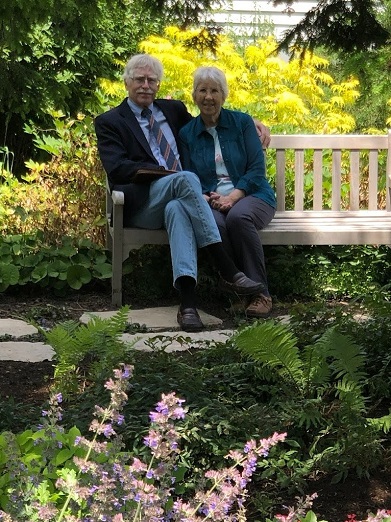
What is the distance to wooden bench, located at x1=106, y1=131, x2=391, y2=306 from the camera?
5734 millimetres

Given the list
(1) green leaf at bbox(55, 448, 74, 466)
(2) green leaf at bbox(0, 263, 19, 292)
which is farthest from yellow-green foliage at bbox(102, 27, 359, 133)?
(1) green leaf at bbox(55, 448, 74, 466)

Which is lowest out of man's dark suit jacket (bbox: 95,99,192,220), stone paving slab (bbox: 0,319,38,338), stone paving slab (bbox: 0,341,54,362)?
stone paving slab (bbox: 0,319,38,338)

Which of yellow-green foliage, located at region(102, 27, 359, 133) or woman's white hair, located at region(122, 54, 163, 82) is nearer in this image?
woman's white hair, located at region(122, 54, 163, 82)

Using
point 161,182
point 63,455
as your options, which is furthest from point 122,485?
point 161,182

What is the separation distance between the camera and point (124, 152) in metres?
5.73

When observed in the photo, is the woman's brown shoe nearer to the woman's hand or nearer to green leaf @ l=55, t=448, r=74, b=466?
the woman's hand

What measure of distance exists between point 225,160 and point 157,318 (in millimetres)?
1064

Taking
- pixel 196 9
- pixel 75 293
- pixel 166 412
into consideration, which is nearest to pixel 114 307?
pixel 75 293

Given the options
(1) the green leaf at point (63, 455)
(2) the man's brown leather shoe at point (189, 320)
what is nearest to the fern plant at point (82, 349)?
(1) the green leaf at point (63, 455)

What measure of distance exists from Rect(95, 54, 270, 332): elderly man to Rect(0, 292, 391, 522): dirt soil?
11.9 inches

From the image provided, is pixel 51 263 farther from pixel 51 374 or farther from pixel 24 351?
pixel 51 374

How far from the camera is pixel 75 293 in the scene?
6043 millimetres

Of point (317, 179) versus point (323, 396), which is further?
point (317, 179)

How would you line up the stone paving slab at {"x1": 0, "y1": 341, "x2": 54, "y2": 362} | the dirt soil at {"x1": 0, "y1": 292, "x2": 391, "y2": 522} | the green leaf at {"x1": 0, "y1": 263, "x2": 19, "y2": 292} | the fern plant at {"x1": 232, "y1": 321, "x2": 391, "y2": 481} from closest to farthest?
the dirt soil at {"x1": 0, "y1": 292, "x2": 391, "y2": 522} < the fern plant at {"x1": 232, "y1": 321, "x2": 391, "y2": 481} < the stone paving slab at {"x1": 0, "y1": 341, "x2": 54, "y2": 362} < the green leaf at {"x1": 0, "y1": 263, "x2": 19, "y2": 292}
